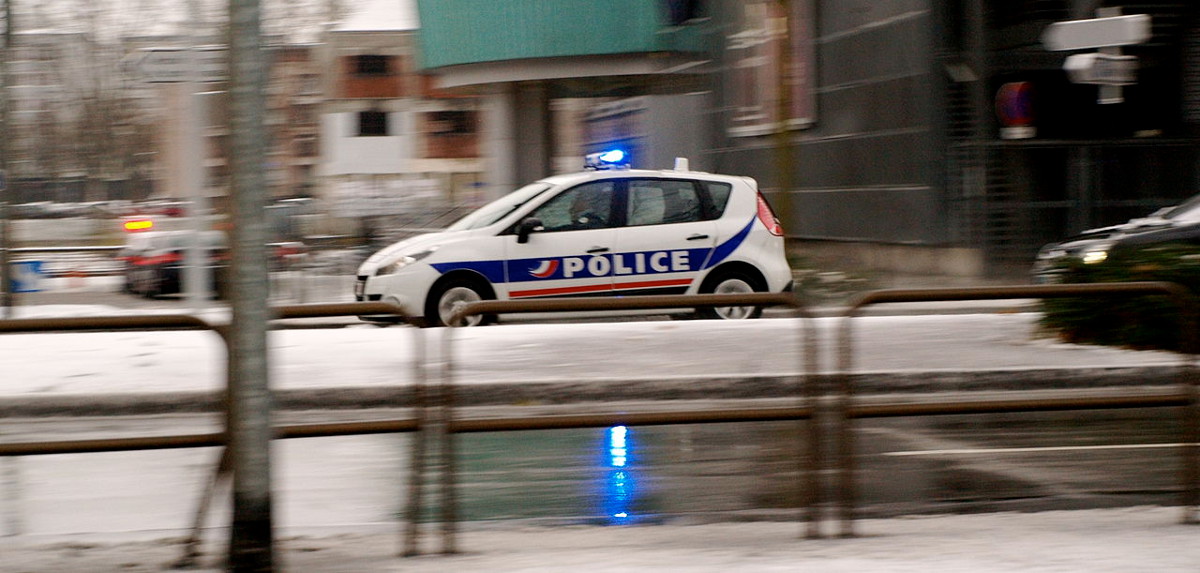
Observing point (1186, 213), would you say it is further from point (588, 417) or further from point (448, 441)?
point (448, 441)

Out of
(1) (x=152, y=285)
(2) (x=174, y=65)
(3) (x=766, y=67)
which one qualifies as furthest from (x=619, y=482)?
(3) (x=766, y=67)

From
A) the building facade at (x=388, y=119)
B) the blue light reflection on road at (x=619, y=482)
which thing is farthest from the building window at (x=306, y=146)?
the blue light reflection on road at (x=619, y=482)

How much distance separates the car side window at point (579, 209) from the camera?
14.0m

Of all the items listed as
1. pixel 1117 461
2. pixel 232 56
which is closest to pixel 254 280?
pixel 232 56

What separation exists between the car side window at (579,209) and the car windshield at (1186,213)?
545 cm

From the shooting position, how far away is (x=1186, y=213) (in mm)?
13656

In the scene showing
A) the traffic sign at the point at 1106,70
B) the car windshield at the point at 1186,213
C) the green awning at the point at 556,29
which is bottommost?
the car windshield at the point at 1186,213

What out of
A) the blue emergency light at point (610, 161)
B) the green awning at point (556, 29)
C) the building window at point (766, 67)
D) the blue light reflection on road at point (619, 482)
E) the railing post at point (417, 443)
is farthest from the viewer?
the green awning at point (556, 29)

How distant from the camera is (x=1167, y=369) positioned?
9383mm

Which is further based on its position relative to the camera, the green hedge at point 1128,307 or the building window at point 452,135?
the building window at point 452,135

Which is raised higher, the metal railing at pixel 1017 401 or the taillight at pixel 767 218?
the taillight at pixel 767 218

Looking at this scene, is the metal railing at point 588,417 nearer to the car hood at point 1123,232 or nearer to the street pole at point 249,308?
the street pole at point 249,308

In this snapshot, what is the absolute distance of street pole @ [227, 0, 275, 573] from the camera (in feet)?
15.2

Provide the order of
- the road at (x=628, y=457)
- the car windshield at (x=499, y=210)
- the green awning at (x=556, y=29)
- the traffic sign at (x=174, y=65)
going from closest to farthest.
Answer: the road at (x=628, y=457) → the traffic sign at (x=174, y=65) → the car windshield at (x=499, y=210) → the green awning at (x=556, y=29)
